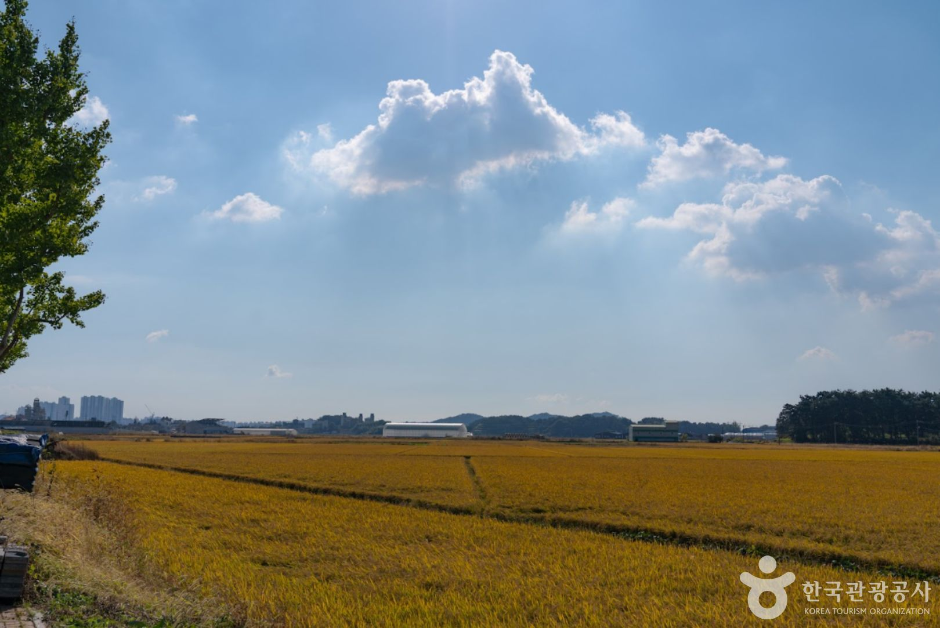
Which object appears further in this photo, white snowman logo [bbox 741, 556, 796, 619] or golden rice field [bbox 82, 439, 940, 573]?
golden rice field [bbox 82, 439, 940, 573]

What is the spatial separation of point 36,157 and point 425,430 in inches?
6820

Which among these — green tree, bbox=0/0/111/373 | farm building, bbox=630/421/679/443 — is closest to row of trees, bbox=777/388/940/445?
farm building, bbox=630/421/679/443

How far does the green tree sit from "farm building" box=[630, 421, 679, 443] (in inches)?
5312

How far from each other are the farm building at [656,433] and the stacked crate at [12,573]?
140742mm

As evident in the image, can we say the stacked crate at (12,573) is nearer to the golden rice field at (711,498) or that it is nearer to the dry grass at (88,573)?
the dry grass at (88,573)

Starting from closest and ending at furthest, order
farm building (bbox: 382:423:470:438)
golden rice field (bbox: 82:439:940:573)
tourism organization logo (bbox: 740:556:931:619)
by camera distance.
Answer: tourism organization logo (bbox: 740:556:931:619) < golden rice field (bbox: 82:439:940:573) < farm building (bbox: 382:423:470:438)

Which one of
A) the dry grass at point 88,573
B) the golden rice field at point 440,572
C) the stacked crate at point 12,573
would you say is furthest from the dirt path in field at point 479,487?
the stacked crate at point 12,573

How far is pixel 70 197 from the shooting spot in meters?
19.0

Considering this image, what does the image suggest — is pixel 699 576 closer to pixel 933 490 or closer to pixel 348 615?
pixel 348 615

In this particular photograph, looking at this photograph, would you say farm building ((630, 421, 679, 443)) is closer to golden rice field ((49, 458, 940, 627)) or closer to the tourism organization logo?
golden rice field ((49, 458, 940, 627))

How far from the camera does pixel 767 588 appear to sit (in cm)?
1101

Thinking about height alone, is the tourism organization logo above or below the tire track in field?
above

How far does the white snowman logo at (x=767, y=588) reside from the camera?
31.8ft

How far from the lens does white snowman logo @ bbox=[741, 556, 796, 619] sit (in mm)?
9695
